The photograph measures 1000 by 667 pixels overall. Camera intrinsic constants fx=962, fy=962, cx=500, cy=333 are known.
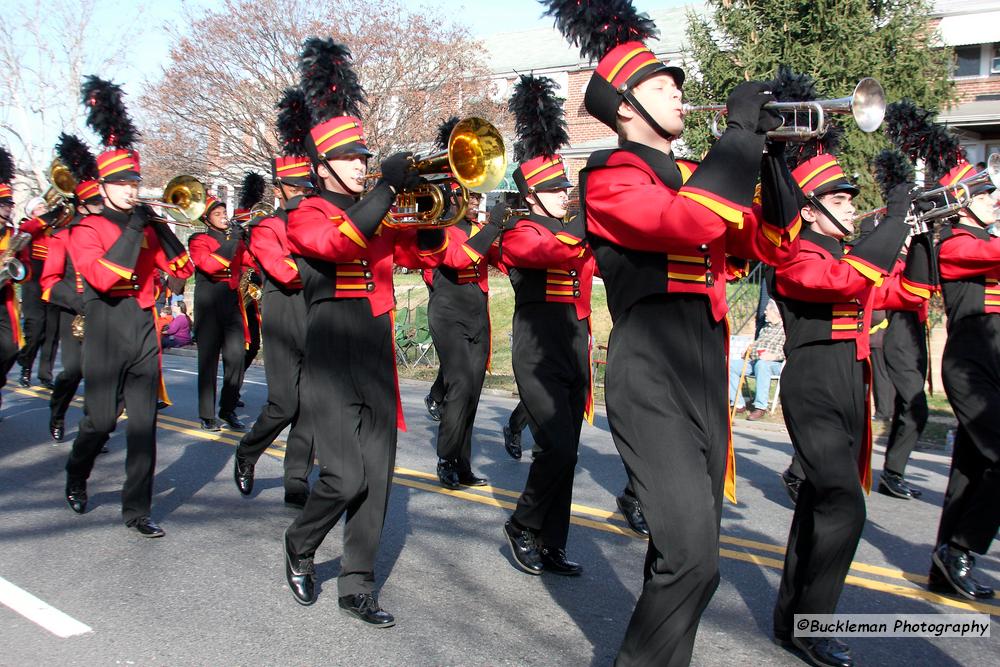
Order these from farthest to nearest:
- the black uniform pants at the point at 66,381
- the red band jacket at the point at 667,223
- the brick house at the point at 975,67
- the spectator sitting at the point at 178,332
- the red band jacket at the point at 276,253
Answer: the brick house at the point at 975,67 < the spectator sitting at the point at 178,332 < the black uniform pants at the point at 66,381 < the red band jacket at the point at 276,253 < the red band jacket at the point at 667,223

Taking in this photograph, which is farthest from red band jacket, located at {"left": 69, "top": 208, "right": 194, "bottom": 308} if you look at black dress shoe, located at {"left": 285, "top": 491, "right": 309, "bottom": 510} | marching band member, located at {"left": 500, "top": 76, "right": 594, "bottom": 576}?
marching band member, located at {"left": 500, "top": 76, "right": 594, "bottom": 576}

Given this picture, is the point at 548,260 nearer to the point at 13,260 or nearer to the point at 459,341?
the point at 459,341

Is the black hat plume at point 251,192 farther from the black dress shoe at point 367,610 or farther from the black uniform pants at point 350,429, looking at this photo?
the black dress shoe at point 367,610

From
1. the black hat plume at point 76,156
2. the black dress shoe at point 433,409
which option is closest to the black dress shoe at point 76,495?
the black hat plume at point 76,156

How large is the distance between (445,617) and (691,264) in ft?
7.43

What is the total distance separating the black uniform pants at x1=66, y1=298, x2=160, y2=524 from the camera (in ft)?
20.0

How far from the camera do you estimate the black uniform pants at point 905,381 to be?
25.3 feet

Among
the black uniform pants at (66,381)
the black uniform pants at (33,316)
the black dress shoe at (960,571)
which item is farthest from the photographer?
the black uniform pants at (33,316)

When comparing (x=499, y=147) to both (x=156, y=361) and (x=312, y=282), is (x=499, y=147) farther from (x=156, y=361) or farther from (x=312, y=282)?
(x=156, y=361)

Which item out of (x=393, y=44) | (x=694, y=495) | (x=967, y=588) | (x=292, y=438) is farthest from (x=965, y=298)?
(x=393, y=44)

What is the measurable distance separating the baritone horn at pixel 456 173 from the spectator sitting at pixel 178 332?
49.8 feet

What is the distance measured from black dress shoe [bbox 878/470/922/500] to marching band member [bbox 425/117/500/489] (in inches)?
125

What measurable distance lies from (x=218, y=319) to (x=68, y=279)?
7.12 ft

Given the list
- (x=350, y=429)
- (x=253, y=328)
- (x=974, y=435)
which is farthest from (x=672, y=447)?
(x=253, y=328)
